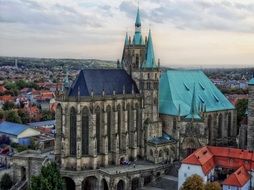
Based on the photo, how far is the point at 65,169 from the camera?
72062 mm

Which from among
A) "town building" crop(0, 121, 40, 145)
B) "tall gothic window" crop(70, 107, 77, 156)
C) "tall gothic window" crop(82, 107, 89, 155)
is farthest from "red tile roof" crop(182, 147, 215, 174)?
"town building" crop(0, 121, 40, 145)

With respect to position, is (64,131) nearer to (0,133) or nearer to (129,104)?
(129,104)

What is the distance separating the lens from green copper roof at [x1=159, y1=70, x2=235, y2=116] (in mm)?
83250

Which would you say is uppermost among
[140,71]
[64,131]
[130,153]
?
[140,71]

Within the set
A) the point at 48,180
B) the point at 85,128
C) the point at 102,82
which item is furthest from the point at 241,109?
the point at 48,180

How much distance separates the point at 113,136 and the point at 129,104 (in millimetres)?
6570

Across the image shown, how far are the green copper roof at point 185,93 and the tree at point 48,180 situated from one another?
28.0 metres

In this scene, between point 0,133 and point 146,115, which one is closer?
point 146,115

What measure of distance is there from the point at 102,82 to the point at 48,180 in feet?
72.2

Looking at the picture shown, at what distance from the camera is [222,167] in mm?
70188

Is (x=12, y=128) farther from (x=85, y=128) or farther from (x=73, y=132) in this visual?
(x=85, y=128)

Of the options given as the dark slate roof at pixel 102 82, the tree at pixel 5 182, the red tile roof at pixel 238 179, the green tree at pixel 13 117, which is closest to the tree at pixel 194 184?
the red tile roof at pixel 238 179

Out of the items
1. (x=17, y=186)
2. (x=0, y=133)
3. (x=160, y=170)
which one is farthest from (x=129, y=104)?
(x=0, y=133)

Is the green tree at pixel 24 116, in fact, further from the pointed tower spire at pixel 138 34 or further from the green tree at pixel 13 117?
the pointed tower spire at pixel 138 34
